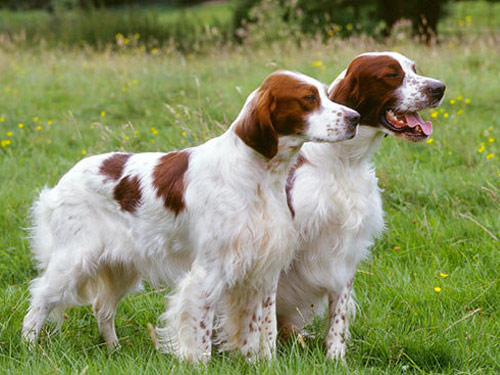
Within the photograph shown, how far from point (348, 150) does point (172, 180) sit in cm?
82

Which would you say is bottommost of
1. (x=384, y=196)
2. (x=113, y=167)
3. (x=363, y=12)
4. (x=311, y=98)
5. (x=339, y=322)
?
(x=363, y=12)

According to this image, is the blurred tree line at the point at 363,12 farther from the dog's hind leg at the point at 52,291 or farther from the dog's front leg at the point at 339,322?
the dog's hind leg at the point at 52,291

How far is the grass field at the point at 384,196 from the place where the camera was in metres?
3.25

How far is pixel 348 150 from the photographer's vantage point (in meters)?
3.24

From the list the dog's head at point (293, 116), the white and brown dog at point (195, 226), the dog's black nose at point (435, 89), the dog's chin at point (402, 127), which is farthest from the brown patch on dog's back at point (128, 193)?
the dog's black nose at point (435, 89)

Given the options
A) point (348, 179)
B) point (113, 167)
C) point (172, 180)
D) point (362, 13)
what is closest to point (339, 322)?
point (348, 179)

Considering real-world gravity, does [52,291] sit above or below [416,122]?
below

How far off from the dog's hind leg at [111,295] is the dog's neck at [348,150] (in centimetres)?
109

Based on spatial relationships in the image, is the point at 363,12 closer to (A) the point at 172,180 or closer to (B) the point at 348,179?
(B) the point at 348,179

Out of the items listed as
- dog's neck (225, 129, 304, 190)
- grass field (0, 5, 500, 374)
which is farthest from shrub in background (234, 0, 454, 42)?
dog's neck (225, 129, 304, 190)

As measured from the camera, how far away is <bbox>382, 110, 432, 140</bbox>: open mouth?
10.6 ft

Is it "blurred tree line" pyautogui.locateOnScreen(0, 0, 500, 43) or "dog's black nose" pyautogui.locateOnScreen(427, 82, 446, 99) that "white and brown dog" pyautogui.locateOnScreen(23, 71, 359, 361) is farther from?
"blurred tree line" pyautogui.locateOnScreen(0, 0, 500, 43)

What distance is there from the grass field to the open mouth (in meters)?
0.91

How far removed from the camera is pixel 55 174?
560cm
